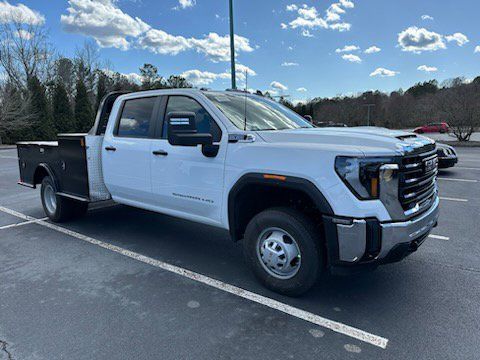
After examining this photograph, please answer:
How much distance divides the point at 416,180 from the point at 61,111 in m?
39.9

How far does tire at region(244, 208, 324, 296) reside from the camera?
10.2 ft

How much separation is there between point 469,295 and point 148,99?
413 centimetres

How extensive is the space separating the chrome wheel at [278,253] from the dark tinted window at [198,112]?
3.63ft

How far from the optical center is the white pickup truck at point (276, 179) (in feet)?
9.30

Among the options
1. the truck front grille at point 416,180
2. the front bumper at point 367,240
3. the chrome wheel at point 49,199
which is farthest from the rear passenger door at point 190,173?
the chrome wheel at point 49,199

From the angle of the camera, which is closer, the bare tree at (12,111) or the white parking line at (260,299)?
the white parking line at (260,299)

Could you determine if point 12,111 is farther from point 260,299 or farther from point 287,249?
point 287,249

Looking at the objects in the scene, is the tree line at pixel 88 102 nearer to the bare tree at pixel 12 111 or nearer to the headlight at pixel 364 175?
the bare tree at pixel 12 111

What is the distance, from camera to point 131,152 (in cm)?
457

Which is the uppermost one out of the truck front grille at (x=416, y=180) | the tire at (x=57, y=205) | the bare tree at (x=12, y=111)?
the bare tree at (x=12, y=111)

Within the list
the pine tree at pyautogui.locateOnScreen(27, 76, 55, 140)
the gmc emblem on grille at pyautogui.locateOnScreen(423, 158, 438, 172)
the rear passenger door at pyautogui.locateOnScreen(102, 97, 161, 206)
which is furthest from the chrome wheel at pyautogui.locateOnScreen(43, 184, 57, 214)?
the pine tree at pyautogui.locateOnScreen(27, 76, 55, 140)

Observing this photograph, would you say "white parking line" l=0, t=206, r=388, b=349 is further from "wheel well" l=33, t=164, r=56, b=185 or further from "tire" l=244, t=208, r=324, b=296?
"wheel well" l=33, t=164, r=56, b=185

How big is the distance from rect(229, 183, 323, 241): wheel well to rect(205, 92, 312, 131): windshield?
66 centimetres

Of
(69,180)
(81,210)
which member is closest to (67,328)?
(69,180)
